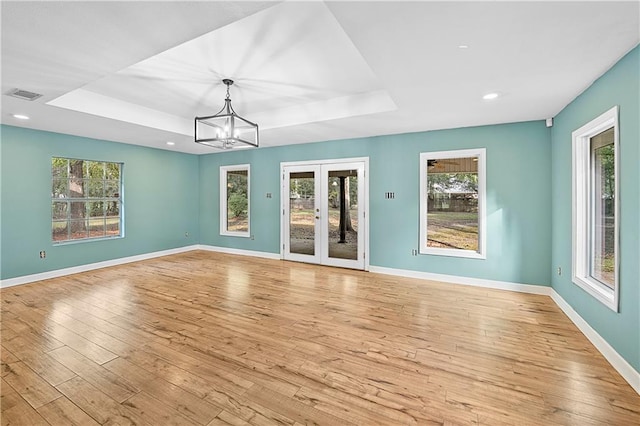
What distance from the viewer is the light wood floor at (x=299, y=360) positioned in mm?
1802

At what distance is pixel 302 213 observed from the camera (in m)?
6.04

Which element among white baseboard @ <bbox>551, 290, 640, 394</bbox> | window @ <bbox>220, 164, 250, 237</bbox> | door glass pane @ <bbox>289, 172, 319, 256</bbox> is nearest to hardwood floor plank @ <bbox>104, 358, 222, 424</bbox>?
white baseboard @ <bbox>551, 290, 640, 394</bbox>

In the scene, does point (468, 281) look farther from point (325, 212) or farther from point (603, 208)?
point (325, 212)

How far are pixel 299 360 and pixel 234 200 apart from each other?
5.27m

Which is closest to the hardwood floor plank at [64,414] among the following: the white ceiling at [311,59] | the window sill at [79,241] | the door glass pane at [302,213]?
the white ceiling at [311,59]

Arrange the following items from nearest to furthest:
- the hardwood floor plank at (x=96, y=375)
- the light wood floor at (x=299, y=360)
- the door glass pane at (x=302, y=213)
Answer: the light wood floor at (x=299, y=360) → the hardwood floor plank at (x=96, y=375) → the door glass pane at (x=302, y=213)

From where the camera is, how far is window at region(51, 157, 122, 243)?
16.4ft

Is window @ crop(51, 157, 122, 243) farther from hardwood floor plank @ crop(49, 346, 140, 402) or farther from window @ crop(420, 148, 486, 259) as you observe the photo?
window @ crop(420, 148, 486, 259)

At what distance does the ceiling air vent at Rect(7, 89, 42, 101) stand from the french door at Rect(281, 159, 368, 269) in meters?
3.84

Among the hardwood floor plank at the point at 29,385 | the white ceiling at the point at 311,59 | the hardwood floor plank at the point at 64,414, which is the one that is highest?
the white ceiling at the point at 311,59

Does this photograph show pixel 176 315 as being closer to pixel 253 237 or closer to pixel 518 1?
pixel 253 237

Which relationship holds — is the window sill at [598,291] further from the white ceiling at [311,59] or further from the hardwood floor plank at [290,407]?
the hardwood floor plank at [290,407]

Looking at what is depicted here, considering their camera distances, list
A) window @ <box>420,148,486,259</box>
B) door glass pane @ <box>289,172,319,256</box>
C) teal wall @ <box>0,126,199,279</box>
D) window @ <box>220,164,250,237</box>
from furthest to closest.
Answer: window @ <box>220,164,250,237</box>
door glass pane @ <box>289,172,319,256</box>
window @ <box>420,148,486,259</box>
teal wall @ <box>0,126,199,279</box>

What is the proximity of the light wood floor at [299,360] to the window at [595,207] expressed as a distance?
597mm
